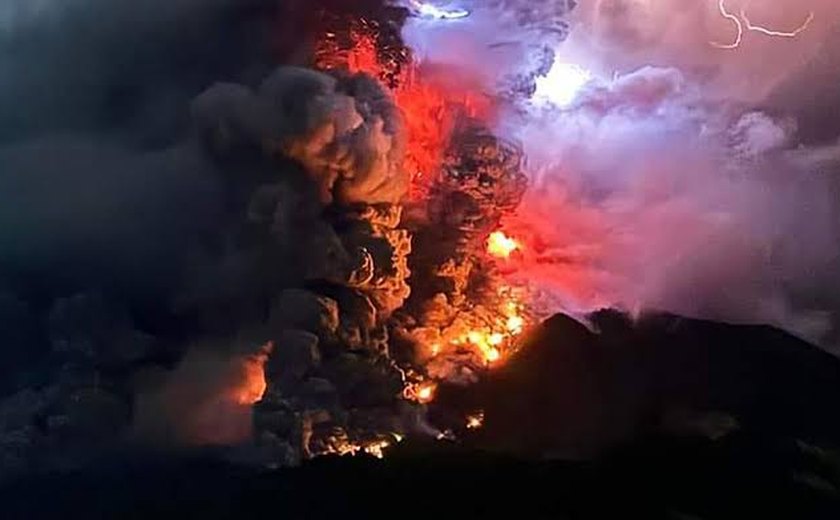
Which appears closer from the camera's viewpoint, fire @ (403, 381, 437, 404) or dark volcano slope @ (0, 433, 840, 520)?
fire @ (403, 381, 437, 404)

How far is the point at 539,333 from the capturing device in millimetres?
52250

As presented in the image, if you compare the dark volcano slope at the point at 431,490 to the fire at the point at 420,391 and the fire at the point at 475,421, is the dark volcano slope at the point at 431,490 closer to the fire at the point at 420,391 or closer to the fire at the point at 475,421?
the fire at the point at 475,421

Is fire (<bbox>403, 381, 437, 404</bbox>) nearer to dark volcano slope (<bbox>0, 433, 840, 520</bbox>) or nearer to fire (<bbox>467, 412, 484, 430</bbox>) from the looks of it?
dark volcano slope (<bbox>0, 433, 840, 520</bbox>)

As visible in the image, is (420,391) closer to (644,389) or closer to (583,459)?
(583,459)

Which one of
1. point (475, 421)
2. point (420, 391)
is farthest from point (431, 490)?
point (420, 391)

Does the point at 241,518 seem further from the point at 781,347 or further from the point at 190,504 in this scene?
the point at 781,347

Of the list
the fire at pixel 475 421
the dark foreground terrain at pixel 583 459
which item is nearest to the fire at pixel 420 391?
the dark foreground terrain at pixel 583 459

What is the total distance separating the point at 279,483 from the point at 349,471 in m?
2.57

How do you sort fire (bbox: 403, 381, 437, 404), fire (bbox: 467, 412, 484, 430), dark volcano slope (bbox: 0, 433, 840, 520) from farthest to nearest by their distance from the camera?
1. fire (bbox: 467, 412, 484, 430)
2. dark volcano slope (bbox: 0, 433, 840, 520)
3. fire (bbox: 403, 381, 437, 404)

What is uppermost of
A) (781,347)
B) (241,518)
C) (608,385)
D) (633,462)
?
(781,347)

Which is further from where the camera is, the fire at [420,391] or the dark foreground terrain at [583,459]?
the dark foreground terrain at [583,459]

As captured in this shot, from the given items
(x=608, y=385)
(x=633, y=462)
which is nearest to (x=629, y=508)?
(x=633, y=462)

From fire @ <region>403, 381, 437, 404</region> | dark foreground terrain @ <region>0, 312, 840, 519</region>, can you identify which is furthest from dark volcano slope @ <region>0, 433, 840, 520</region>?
fire @ <region>403, 381, 437, 404</region>

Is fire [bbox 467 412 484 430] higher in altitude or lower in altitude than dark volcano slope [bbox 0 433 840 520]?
higher
